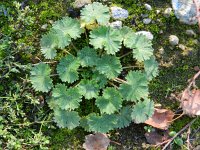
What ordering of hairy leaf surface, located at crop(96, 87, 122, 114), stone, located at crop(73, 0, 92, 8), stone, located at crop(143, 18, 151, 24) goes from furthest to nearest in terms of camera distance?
1. stone, located at crop(143, 18, 151, 24)
2. stone, located at crop(73, 0, 92, 8)
3. hairy leaf surface, located at crop(96, 87, 122, 114)

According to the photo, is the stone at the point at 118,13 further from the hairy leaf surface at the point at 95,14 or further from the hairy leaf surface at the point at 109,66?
the hairy leaf surface at the point at 109,66

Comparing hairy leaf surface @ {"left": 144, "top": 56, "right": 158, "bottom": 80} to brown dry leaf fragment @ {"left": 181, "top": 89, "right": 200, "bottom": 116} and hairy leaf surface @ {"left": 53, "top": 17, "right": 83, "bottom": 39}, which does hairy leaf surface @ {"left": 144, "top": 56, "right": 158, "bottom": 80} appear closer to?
brown dry leaf fragment @ {"left": 181, "top": 89, "right": 200, "bottom": 116}

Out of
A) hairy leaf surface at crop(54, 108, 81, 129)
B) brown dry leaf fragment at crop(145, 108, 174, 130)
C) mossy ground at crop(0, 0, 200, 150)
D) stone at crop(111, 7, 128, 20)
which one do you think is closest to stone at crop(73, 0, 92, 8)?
mossy ground at crop(0, 0, 200, 150)

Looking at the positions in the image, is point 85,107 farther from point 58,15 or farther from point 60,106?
point 58,15

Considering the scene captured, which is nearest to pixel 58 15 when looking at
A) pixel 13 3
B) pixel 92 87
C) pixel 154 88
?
pixel 13 3

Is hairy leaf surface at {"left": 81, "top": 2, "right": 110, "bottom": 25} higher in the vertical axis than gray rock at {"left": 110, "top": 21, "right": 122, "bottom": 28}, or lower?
higher

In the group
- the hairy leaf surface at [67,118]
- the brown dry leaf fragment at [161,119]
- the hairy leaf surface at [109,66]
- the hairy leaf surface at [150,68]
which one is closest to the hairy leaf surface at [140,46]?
the hairy leaf surface at [150,68]

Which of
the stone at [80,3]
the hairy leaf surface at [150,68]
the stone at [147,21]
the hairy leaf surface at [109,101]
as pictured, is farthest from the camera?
the stone at [147,21]
